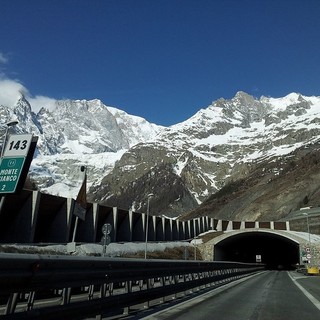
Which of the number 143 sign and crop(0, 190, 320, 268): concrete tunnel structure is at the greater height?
crop(0, 190, 320, 268): concrete tunnel structure

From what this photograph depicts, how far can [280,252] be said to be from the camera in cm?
13312

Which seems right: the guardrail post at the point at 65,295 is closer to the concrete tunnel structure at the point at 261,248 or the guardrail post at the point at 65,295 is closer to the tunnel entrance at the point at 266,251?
the concrete tunnel structure at the point at 261,248

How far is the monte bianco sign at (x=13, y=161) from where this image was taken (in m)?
12.1

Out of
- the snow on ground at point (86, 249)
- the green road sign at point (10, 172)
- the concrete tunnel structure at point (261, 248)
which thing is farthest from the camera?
the concrete tunnel structure at point (261, 248)

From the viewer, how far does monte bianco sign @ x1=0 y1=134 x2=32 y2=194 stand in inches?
478

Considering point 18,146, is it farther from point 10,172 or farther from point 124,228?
point 124,228

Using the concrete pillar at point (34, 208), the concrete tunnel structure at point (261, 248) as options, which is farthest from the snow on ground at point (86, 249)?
the concrete tunnel structure at point (261, 248)

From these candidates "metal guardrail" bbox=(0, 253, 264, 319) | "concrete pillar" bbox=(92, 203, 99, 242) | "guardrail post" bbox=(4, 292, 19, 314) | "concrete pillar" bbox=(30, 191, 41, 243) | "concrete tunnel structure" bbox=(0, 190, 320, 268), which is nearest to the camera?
"metal guardrail" bbox=(0, 253, 264, 319)

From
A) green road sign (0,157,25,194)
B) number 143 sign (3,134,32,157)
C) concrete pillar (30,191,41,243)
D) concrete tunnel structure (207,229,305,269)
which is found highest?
concrete tunnel structure (207,229,305,269)

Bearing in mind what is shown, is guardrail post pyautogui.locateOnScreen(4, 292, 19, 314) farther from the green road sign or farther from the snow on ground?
the snow on ground

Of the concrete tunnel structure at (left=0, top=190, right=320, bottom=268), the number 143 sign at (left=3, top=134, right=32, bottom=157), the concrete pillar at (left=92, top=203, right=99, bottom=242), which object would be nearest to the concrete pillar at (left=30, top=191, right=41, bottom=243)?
the concrete tunnel structure at (left=0, top=190, right=320, bottom=268)

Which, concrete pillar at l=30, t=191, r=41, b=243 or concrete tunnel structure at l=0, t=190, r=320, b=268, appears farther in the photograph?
concrete tunnel structure at l=0, t=190, r=320, b=268

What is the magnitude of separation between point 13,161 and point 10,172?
0.33 meters

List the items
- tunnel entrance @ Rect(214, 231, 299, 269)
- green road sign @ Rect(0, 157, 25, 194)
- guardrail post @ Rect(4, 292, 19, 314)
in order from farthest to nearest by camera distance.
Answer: tunnel entrance @ Rect(214, 231, 299, 269), green road sign @ Rect(0, 157, 25, 194), guardrail post @ Rect(4, 292, 19, 314)
